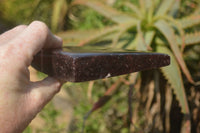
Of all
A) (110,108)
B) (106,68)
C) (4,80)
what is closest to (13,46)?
(4,80)

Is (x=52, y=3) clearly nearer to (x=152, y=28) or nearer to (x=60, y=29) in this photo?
(x=60, y=29)

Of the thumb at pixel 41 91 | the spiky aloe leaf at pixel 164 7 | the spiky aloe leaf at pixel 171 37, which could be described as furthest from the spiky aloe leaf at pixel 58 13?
the thumb at pixel 41 91

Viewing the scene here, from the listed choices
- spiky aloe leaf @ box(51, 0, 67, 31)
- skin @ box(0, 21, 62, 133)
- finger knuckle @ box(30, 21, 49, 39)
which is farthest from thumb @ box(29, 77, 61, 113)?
spiky aloe leaf @ box(51, 0, 67, 31)

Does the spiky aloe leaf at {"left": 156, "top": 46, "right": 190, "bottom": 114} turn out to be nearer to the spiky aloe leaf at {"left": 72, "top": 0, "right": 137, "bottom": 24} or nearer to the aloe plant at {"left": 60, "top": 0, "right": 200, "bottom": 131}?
the aloe plant at {"left": 60, "top": 0, "right": 200, "bottom": 131}

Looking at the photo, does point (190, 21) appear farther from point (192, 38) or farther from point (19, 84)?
point (19, 84)

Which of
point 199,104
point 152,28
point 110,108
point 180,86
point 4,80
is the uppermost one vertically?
point 152,28

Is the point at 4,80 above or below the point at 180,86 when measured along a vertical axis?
above
